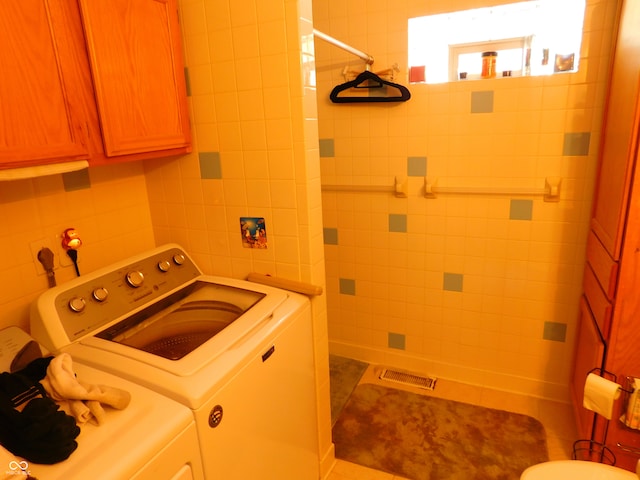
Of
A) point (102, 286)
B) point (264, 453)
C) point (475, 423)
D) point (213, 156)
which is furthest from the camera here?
point (475, 423)

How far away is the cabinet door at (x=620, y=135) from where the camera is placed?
4.75 ft

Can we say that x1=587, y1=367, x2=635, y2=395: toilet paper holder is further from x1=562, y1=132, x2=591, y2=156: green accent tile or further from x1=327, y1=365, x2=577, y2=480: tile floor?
x1=562, y1=132, x2=591, y2=156: green accent tile

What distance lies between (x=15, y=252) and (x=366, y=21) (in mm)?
1936

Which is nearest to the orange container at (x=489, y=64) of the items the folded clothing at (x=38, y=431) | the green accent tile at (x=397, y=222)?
the green accent tile at (x=397, y=222)

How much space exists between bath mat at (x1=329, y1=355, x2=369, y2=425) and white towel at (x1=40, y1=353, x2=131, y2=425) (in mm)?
1455

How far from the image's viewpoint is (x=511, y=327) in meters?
2.32

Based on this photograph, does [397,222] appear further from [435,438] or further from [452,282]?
[435,438]

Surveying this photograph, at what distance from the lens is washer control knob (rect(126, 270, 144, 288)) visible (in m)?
1.54

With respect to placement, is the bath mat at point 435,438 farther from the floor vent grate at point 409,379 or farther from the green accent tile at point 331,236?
the green accent tile at point 331,236

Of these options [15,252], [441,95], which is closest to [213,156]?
[15,252]

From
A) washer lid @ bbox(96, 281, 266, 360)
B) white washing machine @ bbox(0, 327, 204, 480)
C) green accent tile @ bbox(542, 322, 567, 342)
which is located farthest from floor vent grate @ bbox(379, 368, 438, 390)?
white washing machine @ bbox(0, 327, 204, 480)

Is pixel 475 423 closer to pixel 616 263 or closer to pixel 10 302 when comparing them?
pixel 616 263

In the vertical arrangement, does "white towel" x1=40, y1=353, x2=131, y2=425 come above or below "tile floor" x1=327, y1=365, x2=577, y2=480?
above

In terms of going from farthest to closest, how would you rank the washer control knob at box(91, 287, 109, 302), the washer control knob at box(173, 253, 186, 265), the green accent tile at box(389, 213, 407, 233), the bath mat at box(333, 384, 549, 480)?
the green accent tile at box(389, 213, 407, 233) < the bath mat at box(333, 384, 549, 480) < the washer control knob at box(173, 253, 186, 265) < the washer control knob at box(91, 287, 109, 302)
